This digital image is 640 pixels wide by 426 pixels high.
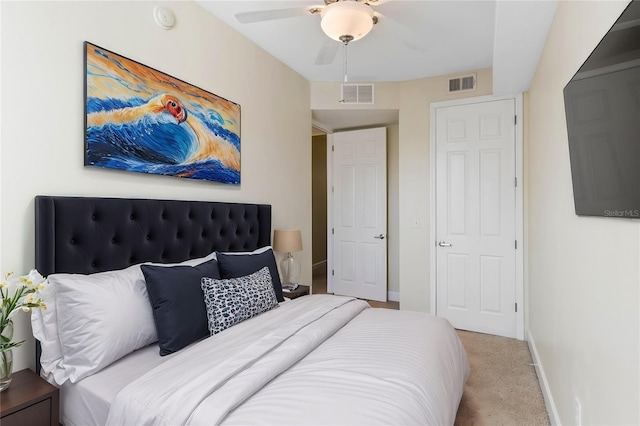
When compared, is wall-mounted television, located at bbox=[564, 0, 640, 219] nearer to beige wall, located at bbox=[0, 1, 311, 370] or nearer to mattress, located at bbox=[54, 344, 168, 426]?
mattress, located at bbox=[54, 344, 168, 426]

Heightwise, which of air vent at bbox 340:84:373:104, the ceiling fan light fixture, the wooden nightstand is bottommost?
the wooden nightstand

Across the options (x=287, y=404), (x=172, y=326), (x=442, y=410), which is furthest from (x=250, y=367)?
(x=442, y=410)

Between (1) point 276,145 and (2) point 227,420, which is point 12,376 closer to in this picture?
(2) point 227,420

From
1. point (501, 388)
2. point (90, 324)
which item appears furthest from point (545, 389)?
point (90, 324)

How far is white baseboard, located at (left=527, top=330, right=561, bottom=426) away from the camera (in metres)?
2.00

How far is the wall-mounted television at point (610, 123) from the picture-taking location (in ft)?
2.84

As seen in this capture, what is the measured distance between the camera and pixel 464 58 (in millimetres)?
3336

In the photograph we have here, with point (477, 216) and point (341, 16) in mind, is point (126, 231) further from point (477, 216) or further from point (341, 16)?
point (477, 216)

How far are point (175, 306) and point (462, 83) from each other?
345 cm

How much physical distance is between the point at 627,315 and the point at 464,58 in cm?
296

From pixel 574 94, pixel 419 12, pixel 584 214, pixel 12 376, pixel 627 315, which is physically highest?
pixel 419 12

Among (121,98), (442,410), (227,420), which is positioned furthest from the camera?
(121,98)

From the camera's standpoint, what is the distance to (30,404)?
1.35 metres

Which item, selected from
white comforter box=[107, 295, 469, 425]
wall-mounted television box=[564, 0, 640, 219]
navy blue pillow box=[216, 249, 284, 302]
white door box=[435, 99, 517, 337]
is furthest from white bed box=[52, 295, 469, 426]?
white door box=[435, 99, 517, 337]
